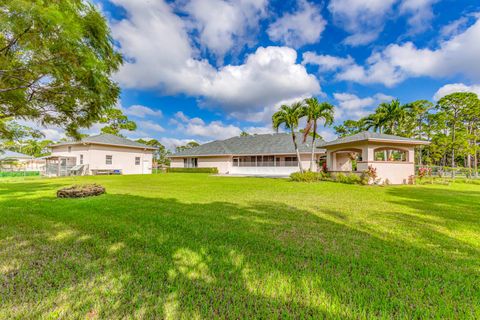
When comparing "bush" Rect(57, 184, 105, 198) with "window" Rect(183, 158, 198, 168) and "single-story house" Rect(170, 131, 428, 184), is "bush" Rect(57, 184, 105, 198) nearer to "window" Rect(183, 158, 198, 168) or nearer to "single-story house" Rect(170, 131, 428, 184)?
"single-story house" Rect(170, 131, 428, 184)

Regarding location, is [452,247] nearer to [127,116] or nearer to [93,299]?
[93,299]

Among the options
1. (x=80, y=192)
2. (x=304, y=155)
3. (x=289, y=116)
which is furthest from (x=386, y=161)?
(x=80, y=192)

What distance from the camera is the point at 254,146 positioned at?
29.7 meters

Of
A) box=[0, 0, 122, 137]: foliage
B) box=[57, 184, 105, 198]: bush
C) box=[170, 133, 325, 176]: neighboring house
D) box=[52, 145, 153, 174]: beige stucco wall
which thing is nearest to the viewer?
box=[0, 0, 122, 137]: foliage

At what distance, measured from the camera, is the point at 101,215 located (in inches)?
214

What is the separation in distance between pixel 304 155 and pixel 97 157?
24.1m

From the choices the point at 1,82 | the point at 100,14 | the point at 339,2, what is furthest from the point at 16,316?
the point at 339,2

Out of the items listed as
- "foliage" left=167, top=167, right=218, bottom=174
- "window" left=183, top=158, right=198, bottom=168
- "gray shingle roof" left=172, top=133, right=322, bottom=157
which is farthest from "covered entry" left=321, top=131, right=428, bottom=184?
"window" left=183, top=158, right=198, bottom=168

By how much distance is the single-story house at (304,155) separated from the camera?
48.3ft

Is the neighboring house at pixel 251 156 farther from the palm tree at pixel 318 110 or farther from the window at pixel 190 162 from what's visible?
the palm tree at pixel 318 110

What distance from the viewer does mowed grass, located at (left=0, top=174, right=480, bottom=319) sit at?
199 cm

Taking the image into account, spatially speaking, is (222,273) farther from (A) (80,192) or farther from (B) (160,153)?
(B) (160,153)

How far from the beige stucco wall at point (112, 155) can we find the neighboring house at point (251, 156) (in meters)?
5.62

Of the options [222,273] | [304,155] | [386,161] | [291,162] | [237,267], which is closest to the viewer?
[222,273]
